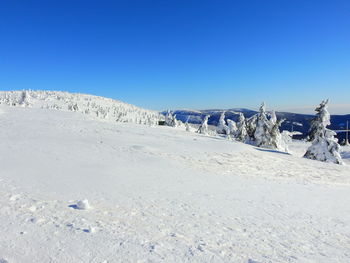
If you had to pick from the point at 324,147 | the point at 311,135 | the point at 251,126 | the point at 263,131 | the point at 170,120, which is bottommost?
the point at 324,147

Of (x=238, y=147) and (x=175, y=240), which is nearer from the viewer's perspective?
(x=175, y=240)

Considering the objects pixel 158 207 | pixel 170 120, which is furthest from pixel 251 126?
pixel 170 120

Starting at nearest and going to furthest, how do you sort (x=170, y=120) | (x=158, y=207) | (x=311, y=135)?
(x=158, y=207) < (x=311, y=135) < (x=170, y=120)

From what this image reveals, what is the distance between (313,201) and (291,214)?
2229mm

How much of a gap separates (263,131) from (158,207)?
25028 mm

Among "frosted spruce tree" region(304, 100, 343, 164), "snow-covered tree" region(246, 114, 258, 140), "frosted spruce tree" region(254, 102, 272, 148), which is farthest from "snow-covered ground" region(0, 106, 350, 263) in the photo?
"snow-covered tree" region(246, 114, 258, 140)

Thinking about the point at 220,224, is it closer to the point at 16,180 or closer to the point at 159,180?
the point at 159,180

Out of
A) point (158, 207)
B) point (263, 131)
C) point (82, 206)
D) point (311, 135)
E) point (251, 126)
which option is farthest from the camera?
point (251, 126)

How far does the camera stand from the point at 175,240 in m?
4.96

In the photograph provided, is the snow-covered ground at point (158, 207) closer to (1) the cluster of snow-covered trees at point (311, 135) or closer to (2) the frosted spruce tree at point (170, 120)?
(1) the cluster of snow-covered trees at point (311, 135)

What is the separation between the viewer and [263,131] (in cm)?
2870

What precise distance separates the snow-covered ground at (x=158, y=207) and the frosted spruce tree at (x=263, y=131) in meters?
14.8

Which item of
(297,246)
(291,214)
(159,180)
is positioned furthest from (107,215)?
(291,214)

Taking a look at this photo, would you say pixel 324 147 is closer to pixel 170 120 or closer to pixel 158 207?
pixel 158 207
